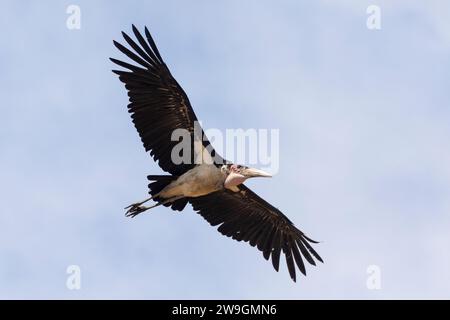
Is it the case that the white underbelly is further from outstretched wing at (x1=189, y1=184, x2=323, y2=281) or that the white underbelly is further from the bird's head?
outstretched wing at (x1=189, y1=184, x2=323, y2=281)

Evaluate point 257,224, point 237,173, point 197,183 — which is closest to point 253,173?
point 237,173

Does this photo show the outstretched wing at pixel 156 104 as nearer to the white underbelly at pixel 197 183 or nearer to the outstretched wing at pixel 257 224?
the white underbelly at pixel 197 183

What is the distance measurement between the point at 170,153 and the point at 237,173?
149 cm

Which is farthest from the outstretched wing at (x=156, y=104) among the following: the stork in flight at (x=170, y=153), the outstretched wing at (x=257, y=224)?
the outstretched wing at (x=257, y=224)

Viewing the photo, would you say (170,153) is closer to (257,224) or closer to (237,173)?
(237,173)

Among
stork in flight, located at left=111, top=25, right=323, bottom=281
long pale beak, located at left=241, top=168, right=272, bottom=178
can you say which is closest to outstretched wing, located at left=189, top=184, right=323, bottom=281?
stork in flight, located at left=111, top=25, right=323, bottom=281

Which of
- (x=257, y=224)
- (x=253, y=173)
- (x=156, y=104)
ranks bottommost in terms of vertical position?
(x=257, y=224)

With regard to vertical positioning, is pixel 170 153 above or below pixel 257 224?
above

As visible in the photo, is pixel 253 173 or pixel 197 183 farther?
pixel 253 173

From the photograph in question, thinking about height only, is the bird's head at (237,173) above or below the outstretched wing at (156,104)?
below

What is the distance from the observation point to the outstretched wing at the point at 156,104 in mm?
22438

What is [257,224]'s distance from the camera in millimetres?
24656
